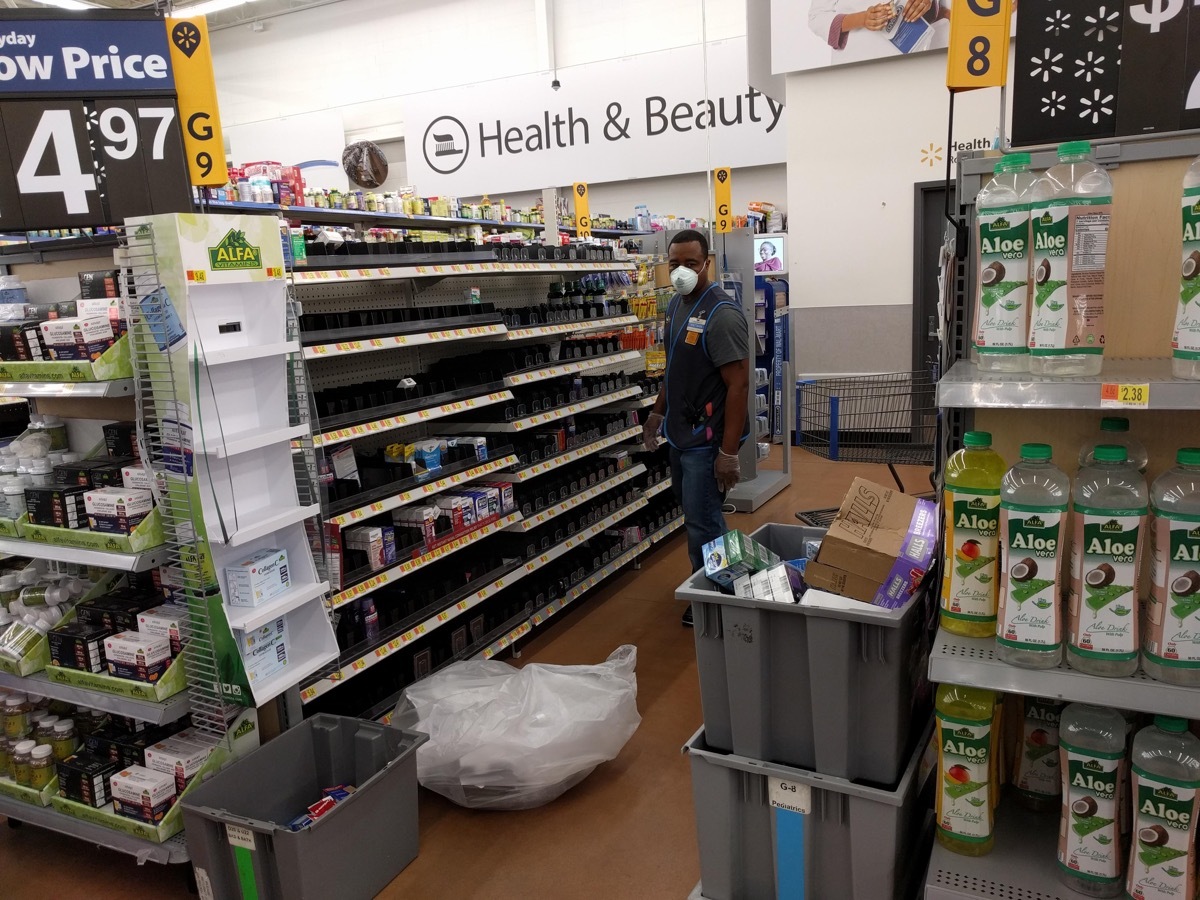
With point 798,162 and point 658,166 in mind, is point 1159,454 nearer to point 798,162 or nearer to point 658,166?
point 798,162

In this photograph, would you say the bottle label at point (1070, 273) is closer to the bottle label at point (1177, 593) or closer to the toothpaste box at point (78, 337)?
the bottle label at point (1177, 593)

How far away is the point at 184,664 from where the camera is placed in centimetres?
250

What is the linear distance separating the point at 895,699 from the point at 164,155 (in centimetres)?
252

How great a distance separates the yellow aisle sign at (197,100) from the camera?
2430mm

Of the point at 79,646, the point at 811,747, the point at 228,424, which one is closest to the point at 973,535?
the point at 811,747

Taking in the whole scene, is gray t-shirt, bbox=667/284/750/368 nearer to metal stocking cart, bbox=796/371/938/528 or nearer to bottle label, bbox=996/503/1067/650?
metal stocking cart, bbox=796/371/938/528

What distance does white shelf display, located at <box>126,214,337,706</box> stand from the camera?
2252 mm

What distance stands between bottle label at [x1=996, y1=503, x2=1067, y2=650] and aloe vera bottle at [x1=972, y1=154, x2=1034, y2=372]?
292mm

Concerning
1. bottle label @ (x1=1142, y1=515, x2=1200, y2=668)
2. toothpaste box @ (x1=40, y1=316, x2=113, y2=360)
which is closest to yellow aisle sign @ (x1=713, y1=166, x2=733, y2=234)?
toothpaste box @ (x1=40, y1=316, x2=113, y2=360)

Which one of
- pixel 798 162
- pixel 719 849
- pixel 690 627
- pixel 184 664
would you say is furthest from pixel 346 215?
pixel 719 849

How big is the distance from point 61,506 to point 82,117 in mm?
1131

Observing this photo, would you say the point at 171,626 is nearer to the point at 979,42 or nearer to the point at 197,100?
the point at 197,100

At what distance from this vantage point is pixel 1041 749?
205 cm

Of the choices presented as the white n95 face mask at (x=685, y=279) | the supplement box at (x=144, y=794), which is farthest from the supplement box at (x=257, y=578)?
the white n95 face mask at (x=685, y=279)
